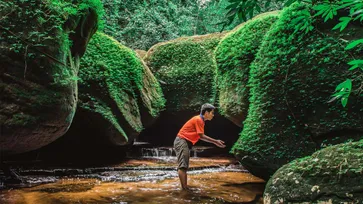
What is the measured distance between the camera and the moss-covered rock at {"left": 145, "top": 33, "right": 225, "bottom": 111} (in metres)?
12.4

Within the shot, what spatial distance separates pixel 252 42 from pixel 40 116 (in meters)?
5.14

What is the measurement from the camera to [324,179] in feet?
10.2

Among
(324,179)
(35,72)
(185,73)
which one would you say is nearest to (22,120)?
(35,72)

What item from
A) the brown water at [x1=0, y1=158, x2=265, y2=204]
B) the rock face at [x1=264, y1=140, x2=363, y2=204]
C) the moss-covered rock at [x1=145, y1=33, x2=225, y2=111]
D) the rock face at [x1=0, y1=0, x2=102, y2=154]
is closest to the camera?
the rock face at [x1=264, y1=140, x2=363, y2=204]

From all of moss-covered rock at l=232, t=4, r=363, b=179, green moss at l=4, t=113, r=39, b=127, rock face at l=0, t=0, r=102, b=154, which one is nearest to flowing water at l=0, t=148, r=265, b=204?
moss-covered rock at l=232, t=4, r=363, b=179

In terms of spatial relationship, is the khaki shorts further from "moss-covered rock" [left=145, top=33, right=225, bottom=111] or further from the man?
"moss-covered rock" [left=145, top=33, right=225, bottom=111]

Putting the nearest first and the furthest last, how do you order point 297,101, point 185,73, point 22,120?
point 22,120 < point 297,101 < point 185,73

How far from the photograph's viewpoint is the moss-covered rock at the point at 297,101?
4.84 metres

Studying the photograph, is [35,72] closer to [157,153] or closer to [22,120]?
[22,120]

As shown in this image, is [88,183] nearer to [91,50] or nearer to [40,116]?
[40,116]

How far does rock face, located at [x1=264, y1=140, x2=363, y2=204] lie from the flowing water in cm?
178

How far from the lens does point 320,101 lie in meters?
4.98

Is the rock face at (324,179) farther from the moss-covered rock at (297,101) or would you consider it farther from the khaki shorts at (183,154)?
the khaki shorts at (183,154)

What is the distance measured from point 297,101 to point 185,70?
7.79 metres
